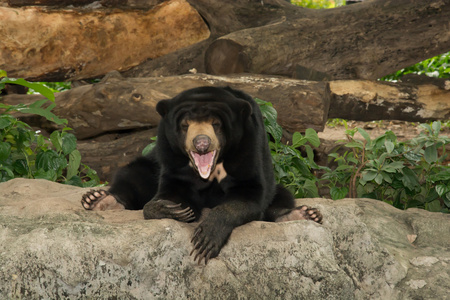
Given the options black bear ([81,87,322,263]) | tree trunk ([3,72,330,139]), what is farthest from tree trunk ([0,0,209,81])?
black bear ([81,87,322,263])

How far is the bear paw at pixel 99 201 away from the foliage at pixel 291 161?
161cm

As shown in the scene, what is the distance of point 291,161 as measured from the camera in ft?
16.0

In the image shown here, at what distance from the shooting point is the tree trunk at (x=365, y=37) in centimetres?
684

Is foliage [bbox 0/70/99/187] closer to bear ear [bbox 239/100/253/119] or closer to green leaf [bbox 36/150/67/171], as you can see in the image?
green leaf [bbox 36/150/67/171]

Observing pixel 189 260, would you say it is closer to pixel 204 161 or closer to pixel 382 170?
pixel 204 161

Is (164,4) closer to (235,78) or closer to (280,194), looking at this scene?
(235,78)

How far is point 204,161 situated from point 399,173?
2.31 metres

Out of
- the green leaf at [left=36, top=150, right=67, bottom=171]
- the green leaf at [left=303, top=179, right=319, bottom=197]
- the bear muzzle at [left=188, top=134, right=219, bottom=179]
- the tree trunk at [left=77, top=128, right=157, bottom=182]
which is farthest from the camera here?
the tree trunk at [left=77, top=128, right=157, bottom=182]

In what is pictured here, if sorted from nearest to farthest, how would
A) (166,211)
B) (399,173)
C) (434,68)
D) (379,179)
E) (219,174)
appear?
(166,211), (219,174), (379,179), (399,173), (434,68)

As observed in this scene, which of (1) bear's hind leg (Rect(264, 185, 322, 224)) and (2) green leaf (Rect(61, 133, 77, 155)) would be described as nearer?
A: (1) bear's hind leg (Rect(264, 185, 322, 224))

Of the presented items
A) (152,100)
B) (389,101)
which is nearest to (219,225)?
(152,100)

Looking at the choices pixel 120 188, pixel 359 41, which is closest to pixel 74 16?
pixel 359 41

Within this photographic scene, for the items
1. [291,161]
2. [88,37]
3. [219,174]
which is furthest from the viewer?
[88,37]

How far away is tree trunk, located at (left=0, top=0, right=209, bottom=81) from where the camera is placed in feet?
21.6
